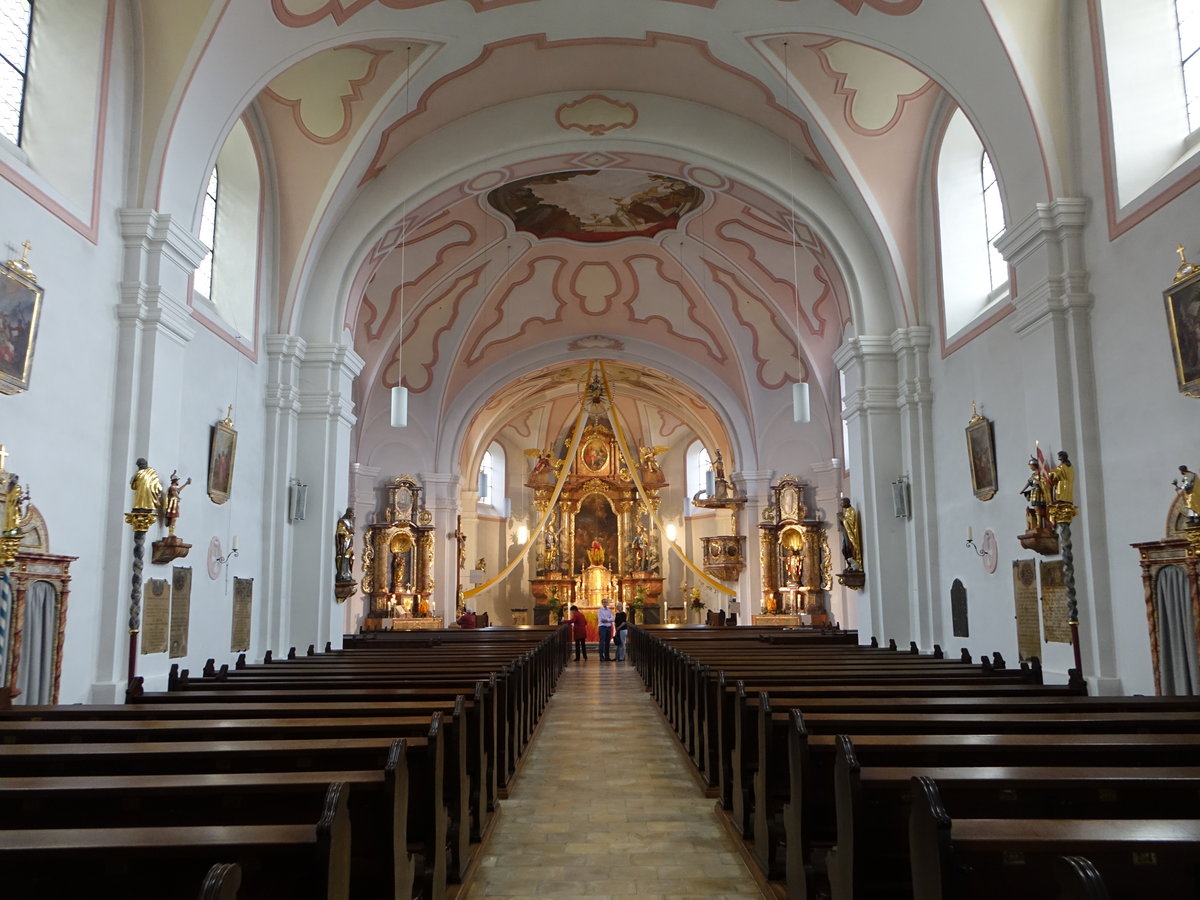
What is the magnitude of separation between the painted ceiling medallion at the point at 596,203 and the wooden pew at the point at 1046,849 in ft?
41.4

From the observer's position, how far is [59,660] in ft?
22.2

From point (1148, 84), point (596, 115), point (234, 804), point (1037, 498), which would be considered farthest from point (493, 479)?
point (234, 804)

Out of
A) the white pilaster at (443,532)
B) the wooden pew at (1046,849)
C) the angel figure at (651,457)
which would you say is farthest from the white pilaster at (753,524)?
the wooden pew at (1046,849)

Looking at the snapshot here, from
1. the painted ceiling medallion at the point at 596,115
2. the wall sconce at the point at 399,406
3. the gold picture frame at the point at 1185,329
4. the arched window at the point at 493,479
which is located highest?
the painted ceiling medallion at the point at 596,115

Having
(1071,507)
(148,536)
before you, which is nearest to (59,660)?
(148,536)

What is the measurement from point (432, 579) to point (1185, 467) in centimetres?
1581

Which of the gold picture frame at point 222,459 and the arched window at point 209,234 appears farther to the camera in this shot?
the arched window at point 209,234

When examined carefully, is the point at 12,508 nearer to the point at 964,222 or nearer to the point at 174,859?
the point at 174,859

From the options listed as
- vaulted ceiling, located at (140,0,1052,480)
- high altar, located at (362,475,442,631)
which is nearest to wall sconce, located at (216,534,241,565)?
vaulted ceiling, located at (140,0,1052,480)

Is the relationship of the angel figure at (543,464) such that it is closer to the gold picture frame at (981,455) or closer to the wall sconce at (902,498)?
the wall sconce at (902,498)

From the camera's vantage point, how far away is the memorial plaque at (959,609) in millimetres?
10398

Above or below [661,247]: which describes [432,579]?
below

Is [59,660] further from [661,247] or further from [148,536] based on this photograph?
[661,247]

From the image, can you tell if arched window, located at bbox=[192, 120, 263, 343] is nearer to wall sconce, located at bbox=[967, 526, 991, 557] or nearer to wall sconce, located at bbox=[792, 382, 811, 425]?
wall sconce, located at bbox=[792, 382, 811, 425]
